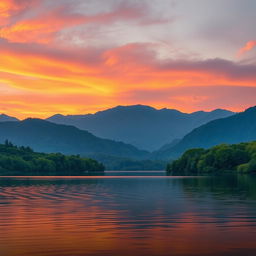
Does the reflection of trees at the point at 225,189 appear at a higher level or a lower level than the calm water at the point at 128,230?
higher

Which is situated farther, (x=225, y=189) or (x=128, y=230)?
(x=225, y=189)

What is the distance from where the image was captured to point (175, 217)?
158 ft

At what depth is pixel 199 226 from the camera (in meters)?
41.3

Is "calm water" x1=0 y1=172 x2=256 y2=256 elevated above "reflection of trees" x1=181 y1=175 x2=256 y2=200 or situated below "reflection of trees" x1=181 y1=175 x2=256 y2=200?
below

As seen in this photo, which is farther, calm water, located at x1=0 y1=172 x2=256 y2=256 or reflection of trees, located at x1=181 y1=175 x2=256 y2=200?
reflection of trees, located at x1=181 y1=175 x2=256 y2=200

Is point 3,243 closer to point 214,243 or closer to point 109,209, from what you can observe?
point 214,243

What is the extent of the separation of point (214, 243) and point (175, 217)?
15327mm

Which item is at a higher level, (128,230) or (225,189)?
(225,189)

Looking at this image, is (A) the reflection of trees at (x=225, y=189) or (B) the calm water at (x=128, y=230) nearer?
(B) the calm water at (x=128, y=230)

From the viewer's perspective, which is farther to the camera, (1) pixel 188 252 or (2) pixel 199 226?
(2) pixel 199 226

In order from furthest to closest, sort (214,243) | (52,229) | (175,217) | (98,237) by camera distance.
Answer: (175,217)
(52,229)
(98,237)
(214,243)

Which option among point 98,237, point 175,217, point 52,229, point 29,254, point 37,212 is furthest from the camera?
point 37,212

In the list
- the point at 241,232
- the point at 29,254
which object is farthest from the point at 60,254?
the point at 241,232

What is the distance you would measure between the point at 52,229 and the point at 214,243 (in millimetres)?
13571
